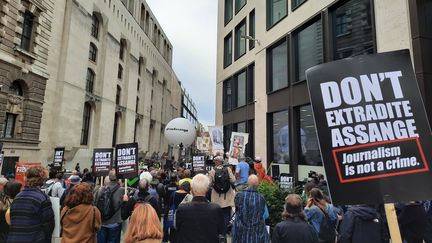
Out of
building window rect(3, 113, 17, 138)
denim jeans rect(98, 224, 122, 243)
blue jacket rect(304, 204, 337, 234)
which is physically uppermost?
building window rect(3, 113, 17, 138)

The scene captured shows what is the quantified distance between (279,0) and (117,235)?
17942 mm

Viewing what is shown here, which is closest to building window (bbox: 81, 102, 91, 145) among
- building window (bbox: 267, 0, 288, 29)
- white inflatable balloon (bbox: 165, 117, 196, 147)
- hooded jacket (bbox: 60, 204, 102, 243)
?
white inflatable balloon (bbox: 165, 117, 196, 147)

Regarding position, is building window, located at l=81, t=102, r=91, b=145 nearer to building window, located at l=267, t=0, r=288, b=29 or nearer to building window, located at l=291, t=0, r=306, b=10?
building window, located at l=267, t=0, r=288, b=29

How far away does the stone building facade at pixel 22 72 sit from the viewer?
19.2 meters

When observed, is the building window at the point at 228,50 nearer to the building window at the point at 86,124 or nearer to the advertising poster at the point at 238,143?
the advertising poster at the point at 238,143

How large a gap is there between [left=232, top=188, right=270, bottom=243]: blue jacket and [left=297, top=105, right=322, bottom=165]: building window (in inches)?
397

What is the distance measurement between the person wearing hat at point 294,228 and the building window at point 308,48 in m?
12.9

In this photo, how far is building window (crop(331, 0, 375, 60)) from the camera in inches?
496

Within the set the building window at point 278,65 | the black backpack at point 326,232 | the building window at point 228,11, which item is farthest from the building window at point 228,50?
the black backpack at point 326,232

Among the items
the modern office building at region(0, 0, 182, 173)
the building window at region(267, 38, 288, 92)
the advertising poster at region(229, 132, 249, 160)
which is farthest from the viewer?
the modern office building at region(0, 0, 182, 173)

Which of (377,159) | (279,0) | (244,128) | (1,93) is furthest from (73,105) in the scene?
(377,159)

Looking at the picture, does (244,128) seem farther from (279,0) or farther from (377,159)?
(377,159)

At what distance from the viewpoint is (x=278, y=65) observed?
19.1 m

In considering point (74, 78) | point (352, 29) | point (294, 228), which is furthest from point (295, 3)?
point (74, 78)
